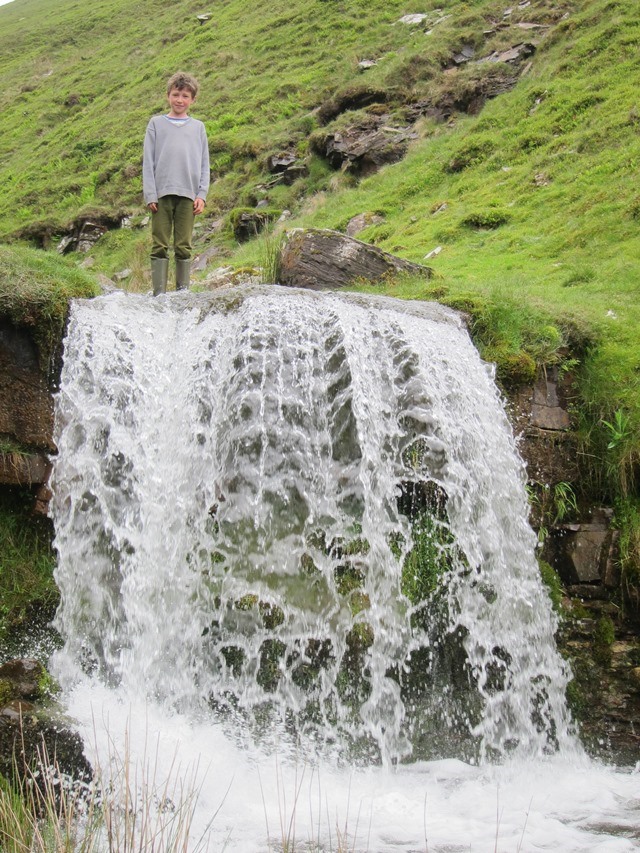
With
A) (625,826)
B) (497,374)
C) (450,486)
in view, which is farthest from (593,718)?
(497,374)

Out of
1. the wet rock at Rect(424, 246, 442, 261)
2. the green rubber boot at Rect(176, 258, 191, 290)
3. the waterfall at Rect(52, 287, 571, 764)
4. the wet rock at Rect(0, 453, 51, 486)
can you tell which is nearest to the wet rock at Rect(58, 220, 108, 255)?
the wet rock at Rect(424, 246, 442, 261)

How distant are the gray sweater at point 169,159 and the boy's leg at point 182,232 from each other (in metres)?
0.13

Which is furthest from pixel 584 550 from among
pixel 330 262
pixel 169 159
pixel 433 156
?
pixel 433 156

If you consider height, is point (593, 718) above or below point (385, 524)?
below

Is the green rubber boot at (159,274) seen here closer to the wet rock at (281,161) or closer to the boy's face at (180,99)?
the boy's face at (180,99)

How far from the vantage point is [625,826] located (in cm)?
399

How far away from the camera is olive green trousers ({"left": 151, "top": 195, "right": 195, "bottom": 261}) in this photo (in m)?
7.76

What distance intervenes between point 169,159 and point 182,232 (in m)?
0.77

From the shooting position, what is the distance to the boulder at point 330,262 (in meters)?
8.73

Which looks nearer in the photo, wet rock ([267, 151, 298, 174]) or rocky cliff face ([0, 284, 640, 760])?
rocky cliff face ([0, 284, 640, 760])


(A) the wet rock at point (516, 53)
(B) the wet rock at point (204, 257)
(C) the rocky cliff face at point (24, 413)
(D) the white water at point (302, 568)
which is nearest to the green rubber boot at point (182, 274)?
(D) the white water at point (302, 568)

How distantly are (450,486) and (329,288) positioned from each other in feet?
12.0

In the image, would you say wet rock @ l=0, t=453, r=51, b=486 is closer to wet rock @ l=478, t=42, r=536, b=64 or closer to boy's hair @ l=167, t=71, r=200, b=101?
boy's hair @ l=167, t=71, r=200, b=101

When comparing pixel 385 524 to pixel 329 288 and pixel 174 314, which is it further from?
pixel 329 288
